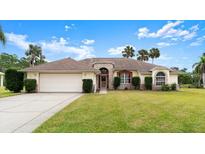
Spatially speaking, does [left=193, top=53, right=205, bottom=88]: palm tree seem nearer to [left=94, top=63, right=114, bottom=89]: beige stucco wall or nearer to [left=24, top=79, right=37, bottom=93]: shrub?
[left=94, top=63, right=114, bottom=89]: beige stucco wall

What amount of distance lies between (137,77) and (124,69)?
2.06 metres

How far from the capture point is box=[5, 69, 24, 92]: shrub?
2603 centimetres

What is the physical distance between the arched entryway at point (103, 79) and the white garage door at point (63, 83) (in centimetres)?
726

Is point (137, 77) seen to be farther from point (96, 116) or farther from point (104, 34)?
point (96, 116)

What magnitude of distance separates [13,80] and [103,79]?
1228cm

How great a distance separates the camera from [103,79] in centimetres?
3394

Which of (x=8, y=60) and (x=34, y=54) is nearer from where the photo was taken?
(x=34, y=54)

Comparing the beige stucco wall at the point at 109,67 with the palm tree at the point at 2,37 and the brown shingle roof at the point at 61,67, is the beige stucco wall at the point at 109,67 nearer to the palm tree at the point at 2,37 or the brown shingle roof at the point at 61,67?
the brown shingle roof at the point at 61,67

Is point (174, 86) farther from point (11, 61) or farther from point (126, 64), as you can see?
point (11, 61)

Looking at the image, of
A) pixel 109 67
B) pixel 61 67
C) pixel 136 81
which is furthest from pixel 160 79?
pixel 61 67

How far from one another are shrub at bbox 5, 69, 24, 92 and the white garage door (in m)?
2.57

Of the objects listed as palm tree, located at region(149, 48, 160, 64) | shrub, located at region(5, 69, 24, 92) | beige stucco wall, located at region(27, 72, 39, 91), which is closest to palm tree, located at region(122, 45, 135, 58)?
palm tree, located at region(149, 48, 160, 64)
